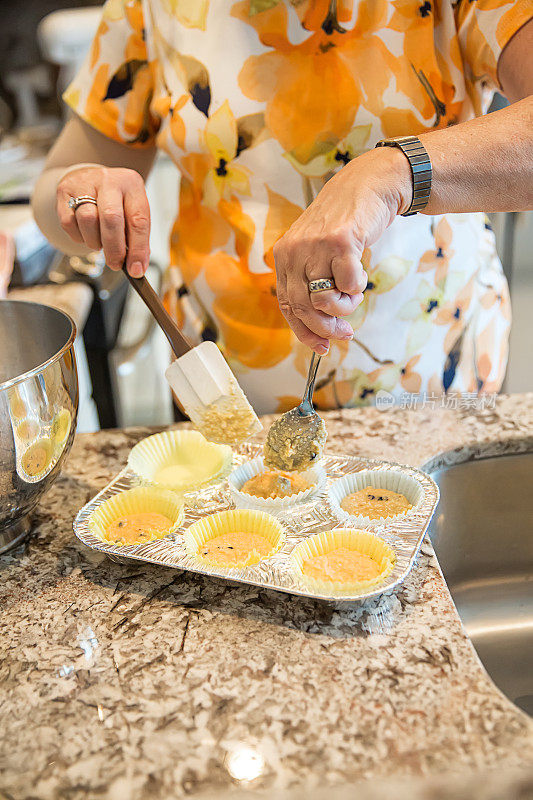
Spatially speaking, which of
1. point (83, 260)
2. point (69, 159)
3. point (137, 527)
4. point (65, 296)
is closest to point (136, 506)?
point (137, 527)

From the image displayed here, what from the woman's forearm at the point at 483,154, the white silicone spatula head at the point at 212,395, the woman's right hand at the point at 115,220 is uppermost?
the woman's forearm at the point at 483,154

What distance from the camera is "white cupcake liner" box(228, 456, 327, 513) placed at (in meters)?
0.86

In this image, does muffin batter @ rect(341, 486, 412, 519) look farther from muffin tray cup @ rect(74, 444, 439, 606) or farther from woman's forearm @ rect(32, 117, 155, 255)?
woman's forearm @ rect(32, 117, 155, 255)

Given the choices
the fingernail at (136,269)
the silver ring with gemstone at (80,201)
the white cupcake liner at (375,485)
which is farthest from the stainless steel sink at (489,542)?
the silver ring with gemstone at (80,201)

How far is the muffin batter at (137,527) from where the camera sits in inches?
32.4

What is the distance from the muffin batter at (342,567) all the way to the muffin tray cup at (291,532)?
0.02 metres

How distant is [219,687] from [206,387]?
379 mm

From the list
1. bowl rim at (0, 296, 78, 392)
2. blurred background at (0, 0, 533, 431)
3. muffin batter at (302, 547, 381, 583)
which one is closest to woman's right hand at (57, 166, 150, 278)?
bowl rim at (0, 296, 78, 392)

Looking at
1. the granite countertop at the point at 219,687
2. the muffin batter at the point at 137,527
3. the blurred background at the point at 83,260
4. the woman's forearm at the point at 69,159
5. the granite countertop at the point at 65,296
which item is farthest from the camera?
the blurred background at the point at 83,260

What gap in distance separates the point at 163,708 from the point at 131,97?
3.14 ft

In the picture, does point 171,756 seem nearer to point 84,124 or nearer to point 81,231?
point 81,231

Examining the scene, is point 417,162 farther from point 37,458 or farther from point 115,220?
point 37,458

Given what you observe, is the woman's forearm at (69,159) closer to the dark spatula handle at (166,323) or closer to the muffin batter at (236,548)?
the dark spatula handle at (166,323)

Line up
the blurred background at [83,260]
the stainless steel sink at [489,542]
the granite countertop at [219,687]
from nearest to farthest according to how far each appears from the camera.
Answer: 1. the granite countertop at [219,687]
2. the stainless steel sink at [489,542]
3. the blurred background at [83,260]
